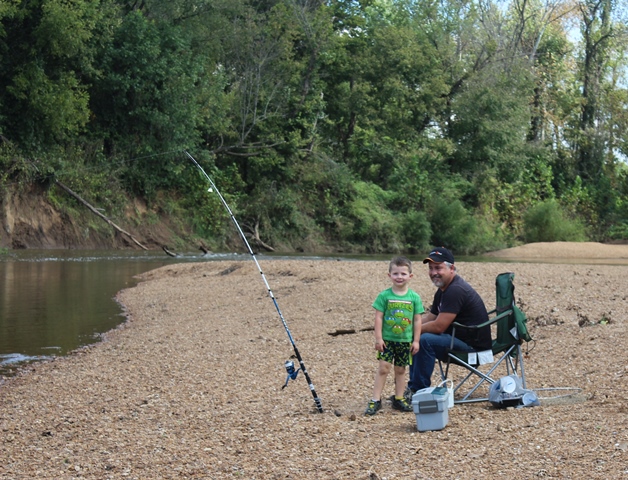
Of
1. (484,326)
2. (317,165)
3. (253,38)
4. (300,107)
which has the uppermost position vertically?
(253,38)

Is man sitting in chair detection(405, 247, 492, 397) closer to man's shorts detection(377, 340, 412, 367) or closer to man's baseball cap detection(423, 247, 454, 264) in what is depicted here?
man's baseball cap detection(423, 247, 454, 264)

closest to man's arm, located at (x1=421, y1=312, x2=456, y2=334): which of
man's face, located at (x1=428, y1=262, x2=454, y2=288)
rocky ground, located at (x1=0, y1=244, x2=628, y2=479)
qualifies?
man's face, located at (x1=428, y1=262, x2=454, y2=288)

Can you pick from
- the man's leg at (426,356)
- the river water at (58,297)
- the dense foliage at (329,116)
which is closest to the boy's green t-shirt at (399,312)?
the man's leg at (426,356)

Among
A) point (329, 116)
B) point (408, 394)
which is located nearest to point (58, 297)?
point (408, 394)

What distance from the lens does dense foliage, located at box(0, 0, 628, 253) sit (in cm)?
3059

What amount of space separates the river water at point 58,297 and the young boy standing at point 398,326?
4746 millimetres

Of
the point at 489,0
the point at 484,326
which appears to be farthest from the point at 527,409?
the point at 489,0

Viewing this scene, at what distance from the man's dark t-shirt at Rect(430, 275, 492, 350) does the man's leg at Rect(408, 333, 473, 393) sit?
12cm

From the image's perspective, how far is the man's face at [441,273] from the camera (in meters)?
7.04

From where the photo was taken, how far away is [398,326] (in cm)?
668

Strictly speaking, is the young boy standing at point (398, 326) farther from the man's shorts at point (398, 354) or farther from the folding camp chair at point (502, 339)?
the folding camp chair at point (502, 339)

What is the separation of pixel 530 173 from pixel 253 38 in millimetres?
16191

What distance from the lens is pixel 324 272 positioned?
17359mm

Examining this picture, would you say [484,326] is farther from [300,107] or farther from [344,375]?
[300,107]
